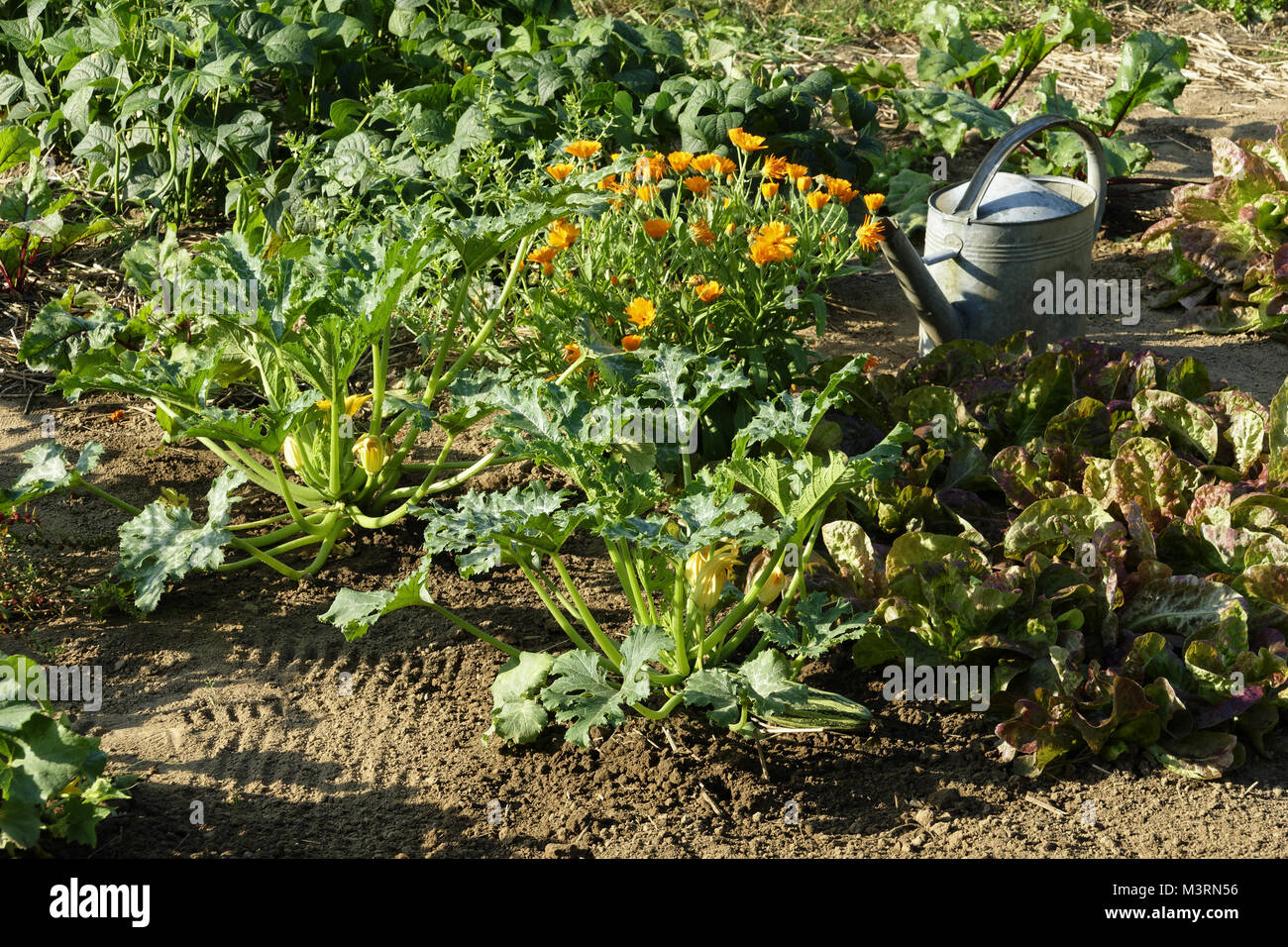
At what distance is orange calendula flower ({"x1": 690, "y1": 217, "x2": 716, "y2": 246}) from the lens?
2.85m

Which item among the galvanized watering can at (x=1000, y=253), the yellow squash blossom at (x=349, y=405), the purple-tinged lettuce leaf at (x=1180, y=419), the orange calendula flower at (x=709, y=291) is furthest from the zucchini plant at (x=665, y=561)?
the galvanized watering can at (x=1000, y=253)

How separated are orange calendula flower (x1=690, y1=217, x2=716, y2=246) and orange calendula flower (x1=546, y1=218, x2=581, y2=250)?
0.29 meters

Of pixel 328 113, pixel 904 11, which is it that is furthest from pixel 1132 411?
pixel 904 11

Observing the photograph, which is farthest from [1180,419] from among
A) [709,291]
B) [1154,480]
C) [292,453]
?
[292,453]

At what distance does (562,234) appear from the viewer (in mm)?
2875

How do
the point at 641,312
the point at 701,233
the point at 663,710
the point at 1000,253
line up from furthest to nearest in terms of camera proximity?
the point at 1000,253
the point at 701,233
the point at 641,312
the point at 663,710

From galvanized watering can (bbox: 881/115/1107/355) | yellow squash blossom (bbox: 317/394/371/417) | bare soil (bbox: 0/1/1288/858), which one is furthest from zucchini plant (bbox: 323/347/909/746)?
galvanized watering can (bbox: 881/115/1107/355)

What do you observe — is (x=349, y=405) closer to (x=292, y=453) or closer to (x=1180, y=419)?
(x=292, y=453)

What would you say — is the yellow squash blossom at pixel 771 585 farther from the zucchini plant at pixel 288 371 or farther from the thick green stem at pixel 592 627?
the zucchini plant at pixel 288 371

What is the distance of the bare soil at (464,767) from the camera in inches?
84.1

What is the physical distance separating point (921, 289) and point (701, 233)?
2.69ft

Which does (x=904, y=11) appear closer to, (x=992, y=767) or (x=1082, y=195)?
(x=1082, y=195)

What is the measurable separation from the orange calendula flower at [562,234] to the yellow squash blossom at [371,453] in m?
0.63

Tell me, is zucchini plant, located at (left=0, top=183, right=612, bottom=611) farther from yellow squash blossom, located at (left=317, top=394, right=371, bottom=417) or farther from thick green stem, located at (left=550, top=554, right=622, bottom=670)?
thick green stem, located at (left=550, top=554, right=622, bottom=670)
